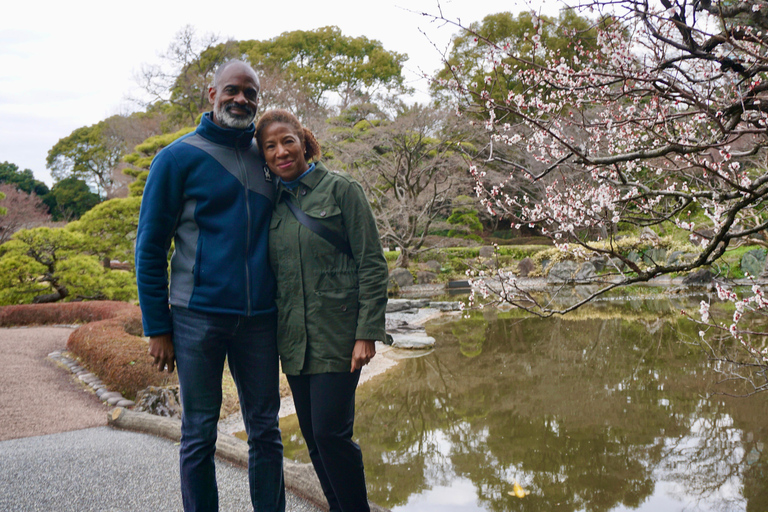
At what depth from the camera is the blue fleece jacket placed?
1.72 meters

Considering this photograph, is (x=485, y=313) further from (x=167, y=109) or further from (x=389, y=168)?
(x=167, y=109)

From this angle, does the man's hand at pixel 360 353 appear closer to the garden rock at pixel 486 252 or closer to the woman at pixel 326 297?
the woman at pixel 326 297

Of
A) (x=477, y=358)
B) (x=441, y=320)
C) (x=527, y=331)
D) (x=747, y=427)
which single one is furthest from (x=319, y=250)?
(x=441, y=320)

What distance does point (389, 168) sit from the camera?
15305mm

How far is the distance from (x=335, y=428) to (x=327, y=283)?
0.50 meters

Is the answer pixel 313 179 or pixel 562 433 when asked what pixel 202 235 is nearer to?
pixel 313 179

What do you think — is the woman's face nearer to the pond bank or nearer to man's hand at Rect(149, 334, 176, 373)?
man's hand at Rect(149, 334, 176, 373)

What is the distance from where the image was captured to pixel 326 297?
180cm

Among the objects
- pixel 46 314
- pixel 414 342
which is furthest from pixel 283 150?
pixel 46 314

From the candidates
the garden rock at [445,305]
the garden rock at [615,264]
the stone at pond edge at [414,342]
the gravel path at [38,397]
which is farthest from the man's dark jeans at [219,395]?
the garden rock at [445,305]

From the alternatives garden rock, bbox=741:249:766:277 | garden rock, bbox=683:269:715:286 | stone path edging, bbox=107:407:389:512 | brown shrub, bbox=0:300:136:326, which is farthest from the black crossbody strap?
garden rock, bbox=741:249:766:277

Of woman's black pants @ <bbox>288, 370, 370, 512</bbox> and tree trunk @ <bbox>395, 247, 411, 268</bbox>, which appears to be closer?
woman's black pants @ <bbox>288, 370, 370, 512</bbox>

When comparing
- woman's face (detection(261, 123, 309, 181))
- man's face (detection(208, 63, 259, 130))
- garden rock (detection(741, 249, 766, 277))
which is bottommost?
garden rock (detection(741, 249, 766, 277))

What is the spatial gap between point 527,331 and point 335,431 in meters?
6.71
